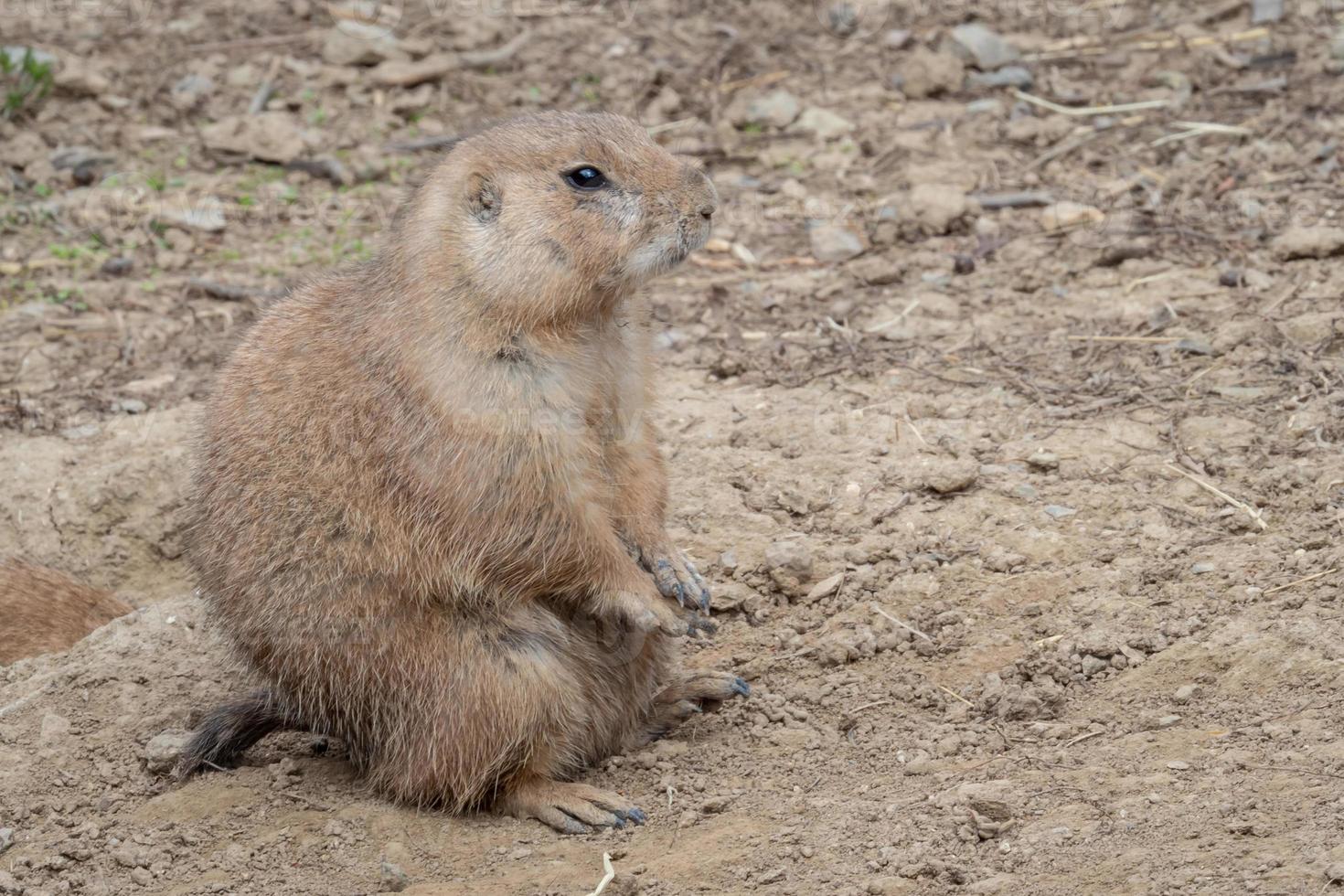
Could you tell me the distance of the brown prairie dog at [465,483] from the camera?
434 cm

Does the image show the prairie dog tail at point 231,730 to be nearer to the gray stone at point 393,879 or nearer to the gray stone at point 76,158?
the gray stone at point 393,879

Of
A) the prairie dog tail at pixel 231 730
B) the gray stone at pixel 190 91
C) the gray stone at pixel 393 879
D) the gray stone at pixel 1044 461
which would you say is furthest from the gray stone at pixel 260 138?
the gray stone at pixel 393 879

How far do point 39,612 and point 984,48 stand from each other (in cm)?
627

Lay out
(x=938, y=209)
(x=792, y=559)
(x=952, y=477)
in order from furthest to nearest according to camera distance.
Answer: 1. (x=938, y=209)
2. (x=952, y=477)
3. (x=792, y=559)

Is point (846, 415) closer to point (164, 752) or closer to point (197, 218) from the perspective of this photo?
point (164, 752)

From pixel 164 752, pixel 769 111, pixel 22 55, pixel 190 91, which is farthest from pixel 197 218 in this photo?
pixel 164 752

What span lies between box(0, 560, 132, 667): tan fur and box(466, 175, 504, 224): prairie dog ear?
2328 millimetres

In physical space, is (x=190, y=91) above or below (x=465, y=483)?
below

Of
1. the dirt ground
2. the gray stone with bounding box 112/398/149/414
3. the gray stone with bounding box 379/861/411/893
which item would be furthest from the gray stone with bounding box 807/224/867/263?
the gray stone with bounding box 379/861/411/893

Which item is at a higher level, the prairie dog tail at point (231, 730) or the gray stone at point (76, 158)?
the gray stone at point (76, 158)

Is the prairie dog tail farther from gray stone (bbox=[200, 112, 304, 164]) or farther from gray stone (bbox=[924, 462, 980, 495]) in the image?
gray stone (bbox=[200, 112, 304, 164])

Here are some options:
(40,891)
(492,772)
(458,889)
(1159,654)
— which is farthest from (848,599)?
(40,891)

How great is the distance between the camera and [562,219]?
14.3 feet

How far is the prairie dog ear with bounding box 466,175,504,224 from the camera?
4.43 m
